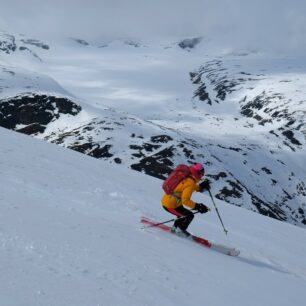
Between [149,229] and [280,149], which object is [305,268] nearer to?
[149,229]

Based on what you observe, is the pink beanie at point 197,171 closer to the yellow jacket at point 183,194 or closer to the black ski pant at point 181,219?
the yellow jacket at point 183,194

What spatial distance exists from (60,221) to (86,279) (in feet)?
10.1

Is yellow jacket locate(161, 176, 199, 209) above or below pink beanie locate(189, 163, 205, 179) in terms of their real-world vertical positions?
below

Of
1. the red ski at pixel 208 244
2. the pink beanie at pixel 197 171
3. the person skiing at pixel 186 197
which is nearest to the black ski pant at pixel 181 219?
the person skiing at pixel 186 197

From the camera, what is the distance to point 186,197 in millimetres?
11203

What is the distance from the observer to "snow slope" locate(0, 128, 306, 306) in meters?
6.50

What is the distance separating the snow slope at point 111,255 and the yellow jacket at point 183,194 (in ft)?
2.98

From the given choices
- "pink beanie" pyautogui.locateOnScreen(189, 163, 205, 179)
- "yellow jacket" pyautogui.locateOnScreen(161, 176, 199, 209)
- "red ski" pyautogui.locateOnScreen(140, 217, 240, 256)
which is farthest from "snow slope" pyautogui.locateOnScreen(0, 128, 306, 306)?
"pink beanie" pyautogui.locateOnScreen(189, 163, 205, 179)

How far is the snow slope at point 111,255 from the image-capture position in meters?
6.50

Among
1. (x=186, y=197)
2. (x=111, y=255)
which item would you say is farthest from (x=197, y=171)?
(x=111, y=255)

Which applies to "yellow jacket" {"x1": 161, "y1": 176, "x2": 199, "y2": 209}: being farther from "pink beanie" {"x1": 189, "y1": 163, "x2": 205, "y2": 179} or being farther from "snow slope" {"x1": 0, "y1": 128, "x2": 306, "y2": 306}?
"snow slope" {"x1": 0, "y1": 128, "x2": 306, "y2": 306}

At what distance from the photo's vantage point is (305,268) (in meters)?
13.8

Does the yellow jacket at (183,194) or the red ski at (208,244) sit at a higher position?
the yellow jacket at (183,194)

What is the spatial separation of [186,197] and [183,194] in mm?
128
